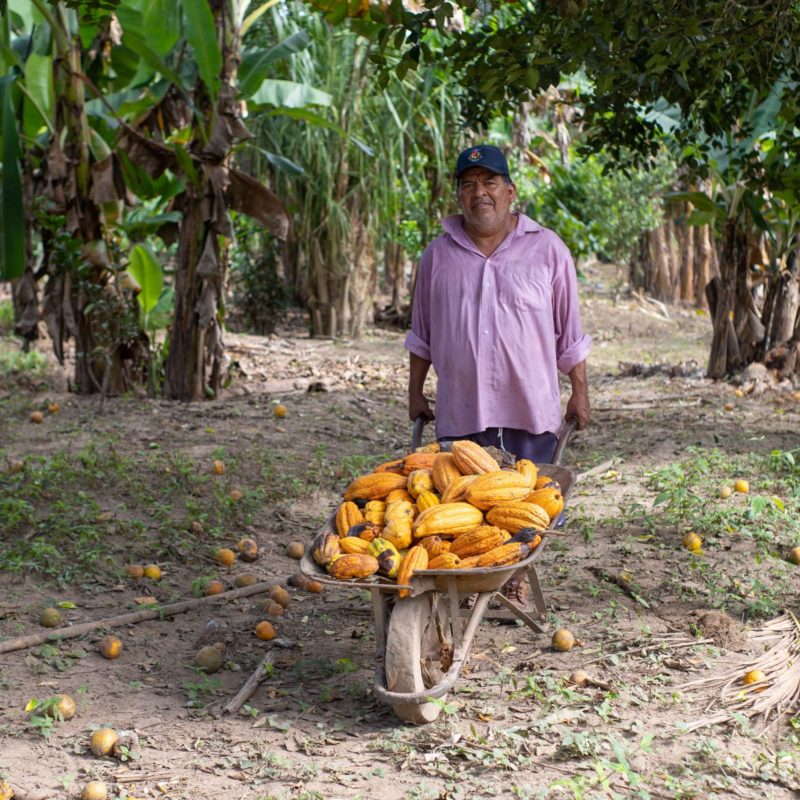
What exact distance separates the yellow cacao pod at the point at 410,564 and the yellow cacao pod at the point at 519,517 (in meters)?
0.30

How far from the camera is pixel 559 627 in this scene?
425 centimetres

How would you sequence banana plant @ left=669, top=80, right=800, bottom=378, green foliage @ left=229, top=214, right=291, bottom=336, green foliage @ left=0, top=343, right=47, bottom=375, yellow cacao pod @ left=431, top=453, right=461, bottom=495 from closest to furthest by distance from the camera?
yellow cacao pod @ left=431, top=453, right=461, bottom=495, banana plant @ left=669, top=80, right=800, bottom=378, green foliage @ left=0, top=343, right=47, bottom=375, green foliage @ left=229, top=214, right=291, bottom=336

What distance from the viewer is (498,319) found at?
4.10 m

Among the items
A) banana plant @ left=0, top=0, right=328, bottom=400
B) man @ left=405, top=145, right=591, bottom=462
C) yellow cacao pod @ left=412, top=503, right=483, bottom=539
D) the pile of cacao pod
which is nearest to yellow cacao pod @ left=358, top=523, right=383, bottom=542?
the pile of cacao pod

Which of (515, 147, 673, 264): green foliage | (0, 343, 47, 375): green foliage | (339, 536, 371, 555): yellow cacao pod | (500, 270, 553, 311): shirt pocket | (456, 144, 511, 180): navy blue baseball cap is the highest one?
(515, 147, 673, 264): green foliage

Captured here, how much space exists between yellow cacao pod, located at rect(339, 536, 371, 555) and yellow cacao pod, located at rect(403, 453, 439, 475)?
0.47 metres


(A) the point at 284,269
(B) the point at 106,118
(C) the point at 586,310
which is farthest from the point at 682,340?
(B) the point at 106,118

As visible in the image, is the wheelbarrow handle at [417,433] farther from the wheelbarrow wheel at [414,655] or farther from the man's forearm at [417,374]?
the wheelbarrow wheel at [414,655]

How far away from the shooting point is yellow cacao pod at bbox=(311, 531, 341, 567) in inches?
129

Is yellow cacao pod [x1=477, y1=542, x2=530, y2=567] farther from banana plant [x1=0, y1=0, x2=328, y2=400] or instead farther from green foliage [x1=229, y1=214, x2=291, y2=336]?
green foliage [x1=229, y1=214, x2=291, y2=336]

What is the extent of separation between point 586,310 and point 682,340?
9.09ft

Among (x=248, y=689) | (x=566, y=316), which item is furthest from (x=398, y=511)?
(x=566, y=316)

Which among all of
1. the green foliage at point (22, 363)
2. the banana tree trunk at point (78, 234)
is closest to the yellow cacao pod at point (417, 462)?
the banana tree trunk at point (78, 234)

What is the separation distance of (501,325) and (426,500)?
966 mm
